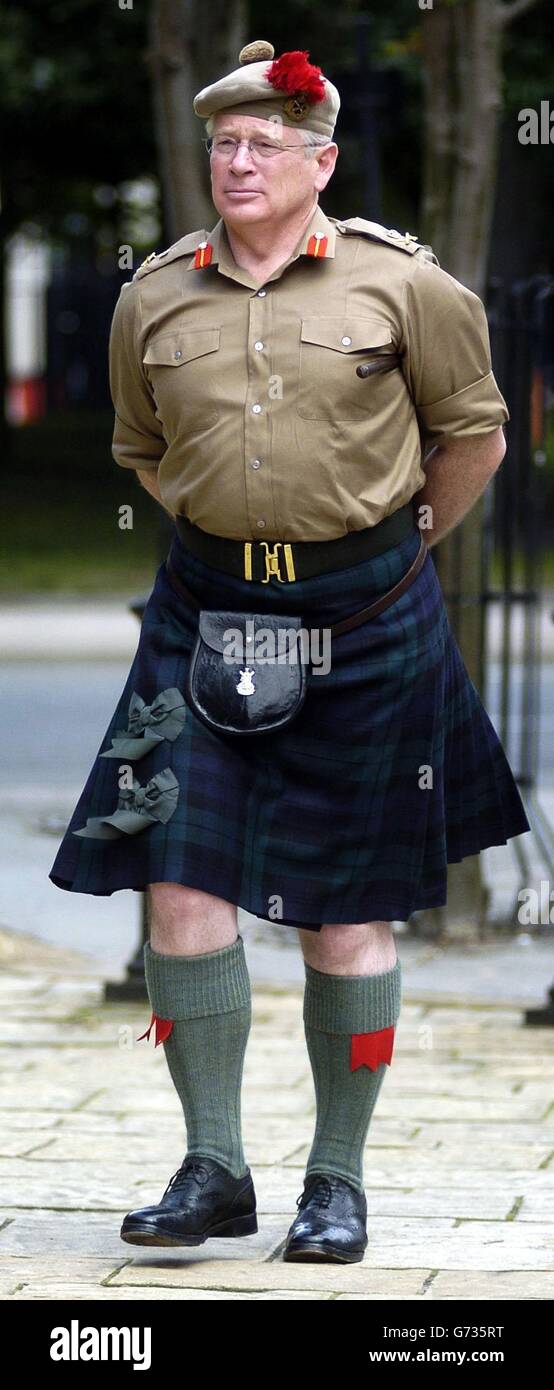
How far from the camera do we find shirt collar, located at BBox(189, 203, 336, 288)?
3.66 m

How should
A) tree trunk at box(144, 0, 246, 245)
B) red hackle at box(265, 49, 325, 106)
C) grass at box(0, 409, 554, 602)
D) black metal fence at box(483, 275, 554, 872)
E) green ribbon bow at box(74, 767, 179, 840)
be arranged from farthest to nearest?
grass at box(0, 409, 554, 602)
tree trunk at box(144, 0, 246, 245)
black metal fence at box(483, 275, 554, 872)
green ribbon bow at box(74, 767, 179, 840)
red hackle at box(265, 49, 325, 106)

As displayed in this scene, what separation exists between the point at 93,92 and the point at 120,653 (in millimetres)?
11519

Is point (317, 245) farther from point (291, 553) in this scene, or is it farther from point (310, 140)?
point (291, 553)

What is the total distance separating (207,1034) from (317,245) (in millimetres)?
1269

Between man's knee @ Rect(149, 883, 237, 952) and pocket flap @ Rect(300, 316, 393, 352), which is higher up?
pocket flap @ Rect(300, 316, 393, 352)

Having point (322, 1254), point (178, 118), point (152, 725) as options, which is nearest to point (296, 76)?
point (152, 725)

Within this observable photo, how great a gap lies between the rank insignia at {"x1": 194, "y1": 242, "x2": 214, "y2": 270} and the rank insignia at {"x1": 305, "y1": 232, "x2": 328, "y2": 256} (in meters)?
0.16

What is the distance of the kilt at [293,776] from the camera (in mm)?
3699

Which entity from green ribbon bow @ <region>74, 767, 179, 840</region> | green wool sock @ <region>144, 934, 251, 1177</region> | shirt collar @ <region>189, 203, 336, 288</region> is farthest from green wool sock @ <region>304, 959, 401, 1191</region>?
shirt collar @ <region>189, 203, 336, 288</region>

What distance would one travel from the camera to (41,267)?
201ft

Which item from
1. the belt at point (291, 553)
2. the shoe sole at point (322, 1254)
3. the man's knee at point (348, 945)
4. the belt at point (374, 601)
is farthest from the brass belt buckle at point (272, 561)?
the shoe sole at point (322, 1254)

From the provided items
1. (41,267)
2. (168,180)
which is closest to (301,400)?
(168,180)

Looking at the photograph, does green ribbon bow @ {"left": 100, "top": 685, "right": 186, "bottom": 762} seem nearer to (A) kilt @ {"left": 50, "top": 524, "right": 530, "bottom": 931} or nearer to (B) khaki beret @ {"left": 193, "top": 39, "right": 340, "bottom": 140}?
(A) kilt @ {"left": 50, "top": 524, "right": 530, "bottom": 931}

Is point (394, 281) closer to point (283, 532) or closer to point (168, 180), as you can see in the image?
point (283, 532)
